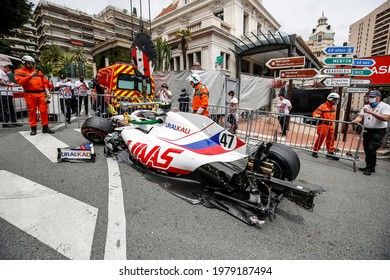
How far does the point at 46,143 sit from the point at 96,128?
1.31 m

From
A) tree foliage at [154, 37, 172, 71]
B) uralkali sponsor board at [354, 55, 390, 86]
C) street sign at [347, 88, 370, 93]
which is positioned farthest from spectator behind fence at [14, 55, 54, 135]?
tree foliage at [154, 37, 172, 71]

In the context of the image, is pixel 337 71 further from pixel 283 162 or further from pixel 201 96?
pixel 283 162

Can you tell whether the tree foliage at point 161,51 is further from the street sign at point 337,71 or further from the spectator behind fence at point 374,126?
the spectator behind fence at point 374,126

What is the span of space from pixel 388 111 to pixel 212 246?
4.58 metres

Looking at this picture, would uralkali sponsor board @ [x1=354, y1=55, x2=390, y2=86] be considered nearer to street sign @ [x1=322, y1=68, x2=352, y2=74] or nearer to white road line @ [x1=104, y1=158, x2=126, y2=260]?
street sign @ [x1=322, y1=68, x2=352, y2=74]

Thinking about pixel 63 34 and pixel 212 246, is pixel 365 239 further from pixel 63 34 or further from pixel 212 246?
pixel 63 34

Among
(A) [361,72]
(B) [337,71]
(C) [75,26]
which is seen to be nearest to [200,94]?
(B) [337,71]

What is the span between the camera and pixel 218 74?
427 inches

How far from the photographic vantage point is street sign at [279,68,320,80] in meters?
7.29

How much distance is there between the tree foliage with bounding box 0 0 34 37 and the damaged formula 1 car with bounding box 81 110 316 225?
55.5 feet

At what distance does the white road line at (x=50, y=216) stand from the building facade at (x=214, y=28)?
50.7 feet

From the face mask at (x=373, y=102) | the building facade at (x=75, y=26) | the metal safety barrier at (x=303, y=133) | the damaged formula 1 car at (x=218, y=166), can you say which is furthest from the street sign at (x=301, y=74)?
the building facade at (x=75, y=26)
